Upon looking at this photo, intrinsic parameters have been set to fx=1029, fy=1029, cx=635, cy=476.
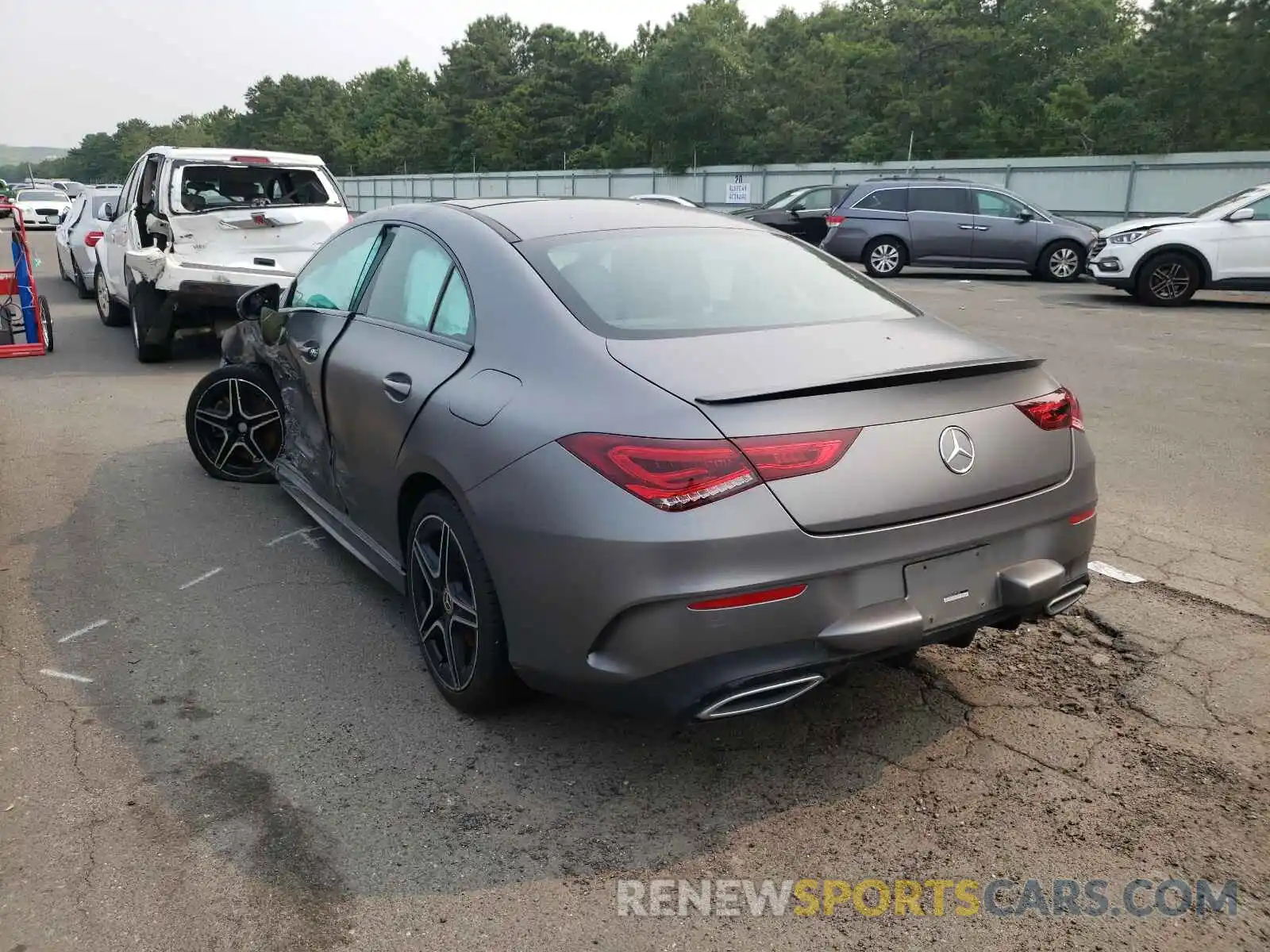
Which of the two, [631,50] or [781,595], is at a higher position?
[631,50]

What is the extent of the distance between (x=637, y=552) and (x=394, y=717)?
1.29 metres

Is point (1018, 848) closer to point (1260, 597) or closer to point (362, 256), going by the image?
point (1260, 597)

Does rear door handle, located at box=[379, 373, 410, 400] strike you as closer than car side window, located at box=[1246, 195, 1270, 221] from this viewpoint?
Yes

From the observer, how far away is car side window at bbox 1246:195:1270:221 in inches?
512

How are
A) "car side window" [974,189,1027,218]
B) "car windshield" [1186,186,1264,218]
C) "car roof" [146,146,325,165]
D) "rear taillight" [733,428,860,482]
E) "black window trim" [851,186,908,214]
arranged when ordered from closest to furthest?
"rear taillight" [733,428,860,482] → "car roof" [146,146,325,165] → "car windshield" [1186,186,1264,218] → "car side window" [974,189,1027,218] → "black window trim" [851,186,908,214]

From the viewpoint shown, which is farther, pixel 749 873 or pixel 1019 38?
pixel 1019 38

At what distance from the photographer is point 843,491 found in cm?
255

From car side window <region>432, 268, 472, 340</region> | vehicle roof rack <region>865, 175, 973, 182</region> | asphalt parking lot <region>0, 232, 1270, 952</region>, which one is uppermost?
vehicle roof rack <region>865, 175, 973, 182</region>

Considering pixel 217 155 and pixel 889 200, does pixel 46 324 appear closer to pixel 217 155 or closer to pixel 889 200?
pixel 217 155

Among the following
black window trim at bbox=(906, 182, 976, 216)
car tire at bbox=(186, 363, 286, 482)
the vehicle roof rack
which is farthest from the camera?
the vehicle roof rack

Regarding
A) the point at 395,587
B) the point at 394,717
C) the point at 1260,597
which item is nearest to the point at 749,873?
the point at 394,717

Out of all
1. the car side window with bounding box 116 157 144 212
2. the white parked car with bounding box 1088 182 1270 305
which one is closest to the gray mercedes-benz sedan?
the car side window with bounding box 116 157 144 212

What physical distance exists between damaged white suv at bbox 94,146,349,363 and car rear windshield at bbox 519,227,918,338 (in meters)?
6.40

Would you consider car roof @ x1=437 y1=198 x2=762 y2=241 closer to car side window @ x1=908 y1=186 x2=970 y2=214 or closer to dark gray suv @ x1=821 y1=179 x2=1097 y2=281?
dark gray suv @ x1=821 y1=179 x2=1097 y2=281
